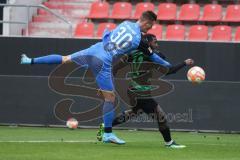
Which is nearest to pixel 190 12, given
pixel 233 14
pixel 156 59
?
Result: pixel 233 14

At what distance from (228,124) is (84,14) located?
24.8ft

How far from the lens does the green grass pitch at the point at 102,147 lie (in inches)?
419

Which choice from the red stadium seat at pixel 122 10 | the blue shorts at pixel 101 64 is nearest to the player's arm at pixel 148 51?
the blue shorts at pixel 101 64

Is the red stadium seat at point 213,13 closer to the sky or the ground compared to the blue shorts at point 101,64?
closer to the sky

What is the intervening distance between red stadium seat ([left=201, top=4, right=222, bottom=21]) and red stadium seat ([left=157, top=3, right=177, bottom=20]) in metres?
0.95

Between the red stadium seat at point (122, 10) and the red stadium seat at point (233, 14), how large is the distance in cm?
310

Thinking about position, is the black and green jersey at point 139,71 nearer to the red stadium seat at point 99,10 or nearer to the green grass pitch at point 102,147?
the green grass pitch at point 102,147

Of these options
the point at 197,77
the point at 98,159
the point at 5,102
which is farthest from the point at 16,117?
the point at 98,159

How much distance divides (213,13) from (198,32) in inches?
46.3

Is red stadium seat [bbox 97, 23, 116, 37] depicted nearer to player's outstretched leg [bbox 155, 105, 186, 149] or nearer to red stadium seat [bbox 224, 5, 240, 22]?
red stadium seat [bbox 224, 5, 240, 22]

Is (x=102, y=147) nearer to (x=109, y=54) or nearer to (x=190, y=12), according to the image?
(x=109, y=54)

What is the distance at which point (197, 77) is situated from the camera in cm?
1309

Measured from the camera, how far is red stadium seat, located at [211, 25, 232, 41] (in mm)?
20572

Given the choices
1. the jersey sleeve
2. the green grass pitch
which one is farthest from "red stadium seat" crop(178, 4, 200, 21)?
the jersey sleeve
